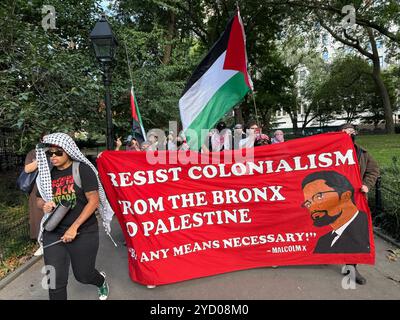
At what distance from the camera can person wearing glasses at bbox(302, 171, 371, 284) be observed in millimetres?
4355

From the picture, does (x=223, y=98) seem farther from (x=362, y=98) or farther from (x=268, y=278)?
(x=362, y=98)

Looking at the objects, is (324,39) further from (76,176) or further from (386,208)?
(76,176)

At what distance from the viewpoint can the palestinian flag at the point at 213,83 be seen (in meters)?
4.99

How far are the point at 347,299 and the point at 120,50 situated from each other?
1019 centimetres

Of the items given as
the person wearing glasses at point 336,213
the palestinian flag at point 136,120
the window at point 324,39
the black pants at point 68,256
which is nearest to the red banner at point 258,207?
the person wearing glasses at point 336,213

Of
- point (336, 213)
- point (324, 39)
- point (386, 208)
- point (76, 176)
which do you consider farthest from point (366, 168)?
point (324, 39)

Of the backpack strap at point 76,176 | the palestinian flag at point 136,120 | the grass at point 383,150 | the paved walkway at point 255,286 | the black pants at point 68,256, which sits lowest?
the paved walkway at point 255,286

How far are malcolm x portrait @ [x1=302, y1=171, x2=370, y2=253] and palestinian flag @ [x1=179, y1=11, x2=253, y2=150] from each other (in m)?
1.56

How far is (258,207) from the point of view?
4.43 metres

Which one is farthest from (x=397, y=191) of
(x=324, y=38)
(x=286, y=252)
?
(x=324, y=38)

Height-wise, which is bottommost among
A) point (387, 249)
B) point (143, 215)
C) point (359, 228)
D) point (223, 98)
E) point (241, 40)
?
point (387, 249)

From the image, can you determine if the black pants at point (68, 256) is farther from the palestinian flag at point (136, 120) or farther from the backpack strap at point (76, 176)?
the palestinian flag at point (136, 120)

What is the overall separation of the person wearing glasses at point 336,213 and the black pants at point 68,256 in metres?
2.49
